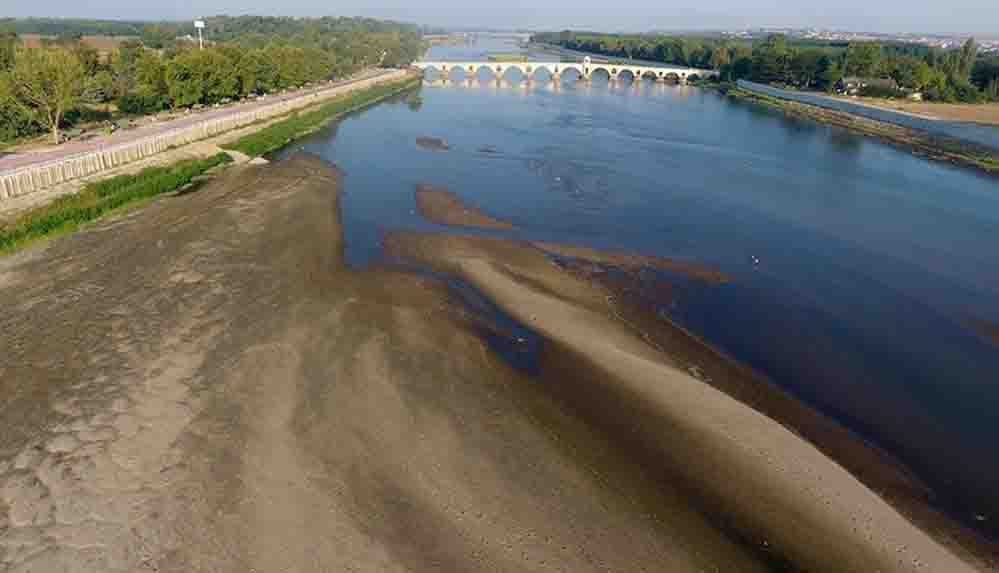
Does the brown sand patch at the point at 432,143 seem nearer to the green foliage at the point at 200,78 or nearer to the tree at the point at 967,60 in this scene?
the green foliage at the point at 200,78

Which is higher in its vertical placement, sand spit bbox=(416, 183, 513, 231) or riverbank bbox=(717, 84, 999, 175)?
riverbank bbox=(717, 84, 999, 175)

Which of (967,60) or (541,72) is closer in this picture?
(967,60)

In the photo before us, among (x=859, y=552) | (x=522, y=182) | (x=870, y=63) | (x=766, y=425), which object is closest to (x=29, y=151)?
(x=522, y=182)

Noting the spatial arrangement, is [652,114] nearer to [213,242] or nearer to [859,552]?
[213,242]

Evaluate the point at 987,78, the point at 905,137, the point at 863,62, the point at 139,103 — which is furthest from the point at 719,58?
the point at 139,103

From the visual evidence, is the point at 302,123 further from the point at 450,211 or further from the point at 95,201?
the point at 450,211

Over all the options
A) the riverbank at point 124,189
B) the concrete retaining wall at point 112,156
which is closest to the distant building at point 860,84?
the riverbank at point 124,189

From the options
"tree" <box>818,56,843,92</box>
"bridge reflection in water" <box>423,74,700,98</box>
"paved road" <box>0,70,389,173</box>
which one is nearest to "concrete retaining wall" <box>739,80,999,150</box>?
"tree" <box>818,56,843,92</box>

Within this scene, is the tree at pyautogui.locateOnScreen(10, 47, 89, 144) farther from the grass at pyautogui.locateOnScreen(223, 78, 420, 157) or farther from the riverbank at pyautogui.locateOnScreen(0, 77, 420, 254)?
the grass at pyautogui.locateOnScreen(223, 78, 420, 157)
